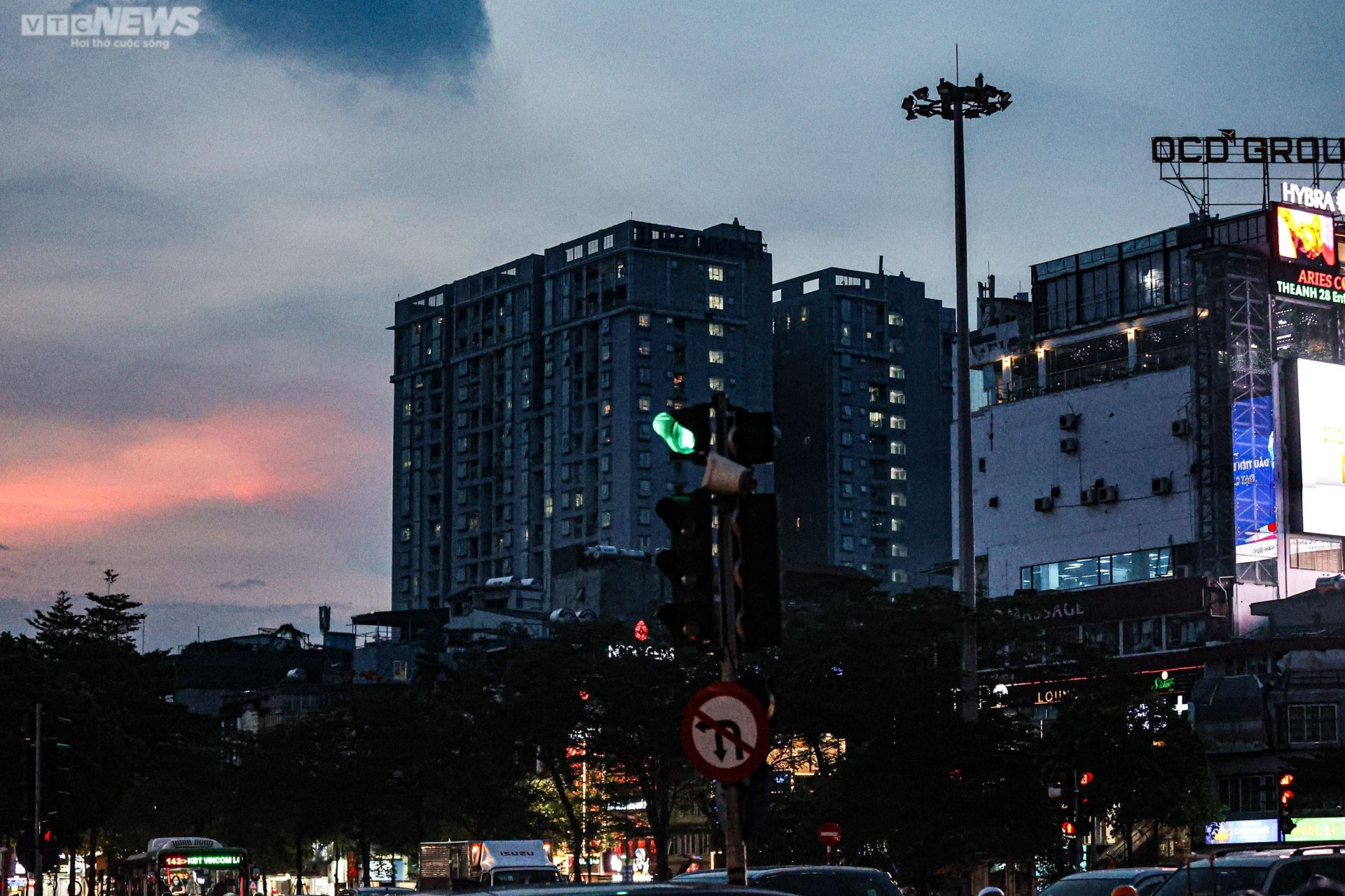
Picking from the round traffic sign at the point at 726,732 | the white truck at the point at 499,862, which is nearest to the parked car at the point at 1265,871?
the round traffic sign at the point at 726,732

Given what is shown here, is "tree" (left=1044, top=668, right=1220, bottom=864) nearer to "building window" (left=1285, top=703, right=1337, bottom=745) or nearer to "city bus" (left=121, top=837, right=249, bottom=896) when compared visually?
"city bus" (left=121, top=837, right=249, bottom=896)

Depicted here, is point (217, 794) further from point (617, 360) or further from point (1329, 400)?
point (617, 360)

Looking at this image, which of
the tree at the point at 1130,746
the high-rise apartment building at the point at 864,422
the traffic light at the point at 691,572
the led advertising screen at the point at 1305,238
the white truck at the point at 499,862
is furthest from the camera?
the high-rise apartment building at the point at 864,422

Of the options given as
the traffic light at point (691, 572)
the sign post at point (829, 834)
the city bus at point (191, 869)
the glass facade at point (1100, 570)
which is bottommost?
the city bus at point (191, 869)

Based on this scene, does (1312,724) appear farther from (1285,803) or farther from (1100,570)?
(1285,803)

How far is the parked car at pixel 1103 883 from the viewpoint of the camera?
22.4 meters

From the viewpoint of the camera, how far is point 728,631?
13578 millimetres

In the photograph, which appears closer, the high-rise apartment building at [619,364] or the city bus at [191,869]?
the city bus at [191,869]

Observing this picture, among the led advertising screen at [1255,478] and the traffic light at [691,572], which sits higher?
the led advertising screen at [1255,478]

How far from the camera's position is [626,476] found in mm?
180625

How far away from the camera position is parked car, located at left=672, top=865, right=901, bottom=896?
23062 mm

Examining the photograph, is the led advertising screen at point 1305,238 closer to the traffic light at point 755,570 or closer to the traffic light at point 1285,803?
the traffic light at point 1285,803

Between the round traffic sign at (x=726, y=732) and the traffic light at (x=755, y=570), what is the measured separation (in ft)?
1.77

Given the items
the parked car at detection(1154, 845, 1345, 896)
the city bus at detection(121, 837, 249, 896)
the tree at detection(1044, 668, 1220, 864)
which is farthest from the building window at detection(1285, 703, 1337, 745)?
the parked car at detection(1154, 845, 1345, 896)
